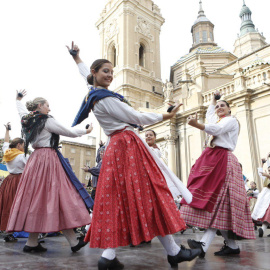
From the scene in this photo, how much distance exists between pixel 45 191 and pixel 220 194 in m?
2.09

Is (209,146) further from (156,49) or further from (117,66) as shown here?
(156,49)

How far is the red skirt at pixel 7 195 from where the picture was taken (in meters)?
4.85

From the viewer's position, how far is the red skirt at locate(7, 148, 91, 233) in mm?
3117

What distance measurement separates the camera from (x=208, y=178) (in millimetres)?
3146

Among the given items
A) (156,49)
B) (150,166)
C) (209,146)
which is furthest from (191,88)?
(150,166)

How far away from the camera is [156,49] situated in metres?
30.8

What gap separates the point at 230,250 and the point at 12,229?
8.15 feet

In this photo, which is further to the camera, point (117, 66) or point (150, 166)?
point (117, 66)

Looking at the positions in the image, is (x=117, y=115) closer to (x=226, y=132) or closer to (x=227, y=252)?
(x=226, y=132)

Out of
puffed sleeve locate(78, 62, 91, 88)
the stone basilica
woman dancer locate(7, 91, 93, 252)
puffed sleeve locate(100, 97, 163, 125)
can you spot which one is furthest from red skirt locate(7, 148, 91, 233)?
the stone basilica

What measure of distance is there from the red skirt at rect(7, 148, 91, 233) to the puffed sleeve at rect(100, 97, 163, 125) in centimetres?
142

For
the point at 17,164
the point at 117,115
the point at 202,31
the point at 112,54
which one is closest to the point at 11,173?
the point at 17,164

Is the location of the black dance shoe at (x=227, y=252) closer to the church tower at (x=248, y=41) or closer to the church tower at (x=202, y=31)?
the church tower at (x=202, y=31)

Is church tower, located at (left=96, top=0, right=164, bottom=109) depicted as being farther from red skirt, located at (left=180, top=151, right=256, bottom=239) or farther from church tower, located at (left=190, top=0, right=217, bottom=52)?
red skirt, located at (left=180, top=151, right=256, bottom=239)
